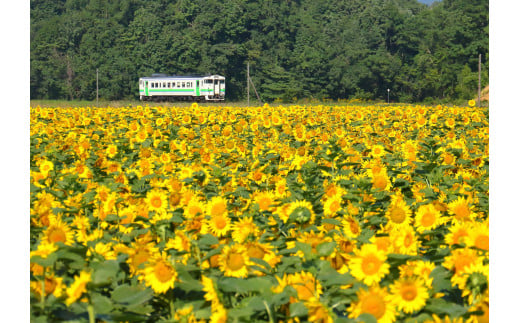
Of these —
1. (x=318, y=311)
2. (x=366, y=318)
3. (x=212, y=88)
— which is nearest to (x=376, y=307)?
(x=366, y=318)

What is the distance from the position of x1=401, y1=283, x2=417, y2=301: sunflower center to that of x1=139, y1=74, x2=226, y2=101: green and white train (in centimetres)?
5061

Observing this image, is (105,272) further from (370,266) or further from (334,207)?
(334,207)

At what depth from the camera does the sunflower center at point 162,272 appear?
2373 mm

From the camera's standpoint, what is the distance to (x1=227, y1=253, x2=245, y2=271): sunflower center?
8.02ft

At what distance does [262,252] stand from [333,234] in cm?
62

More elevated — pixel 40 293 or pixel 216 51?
pixel 216 51

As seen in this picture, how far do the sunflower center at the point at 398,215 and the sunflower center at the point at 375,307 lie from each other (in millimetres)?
1473

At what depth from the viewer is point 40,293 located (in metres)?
2.21

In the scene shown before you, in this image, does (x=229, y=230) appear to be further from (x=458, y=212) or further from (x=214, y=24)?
(x=214, y=24)

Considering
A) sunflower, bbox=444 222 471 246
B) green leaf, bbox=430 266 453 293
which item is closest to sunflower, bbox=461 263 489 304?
green leaf, bbox=430 266 453 293

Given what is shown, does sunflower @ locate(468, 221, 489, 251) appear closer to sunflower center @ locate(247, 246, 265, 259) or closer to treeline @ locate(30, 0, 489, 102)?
sunflower center @ locate(247, 246, 265, 259)
